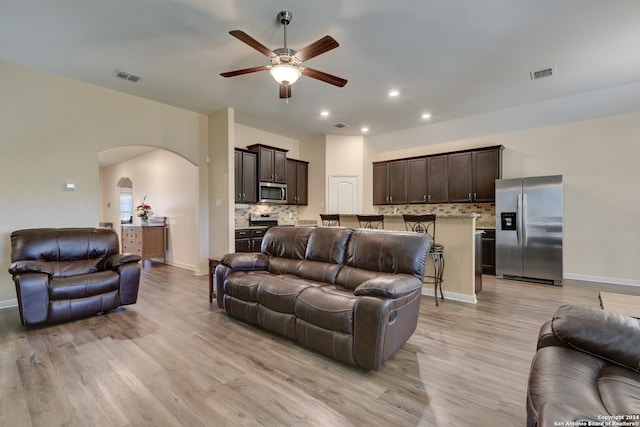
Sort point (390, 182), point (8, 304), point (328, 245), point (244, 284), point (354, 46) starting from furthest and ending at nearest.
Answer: point (390, 182), point (8, 304), point (354, 46), point (328, 245), point (244, 284)

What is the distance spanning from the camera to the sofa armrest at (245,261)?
3.25 meters

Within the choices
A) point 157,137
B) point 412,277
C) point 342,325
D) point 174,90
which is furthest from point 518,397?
point 157,137

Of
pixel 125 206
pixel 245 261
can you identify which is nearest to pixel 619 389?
pixel 245 261

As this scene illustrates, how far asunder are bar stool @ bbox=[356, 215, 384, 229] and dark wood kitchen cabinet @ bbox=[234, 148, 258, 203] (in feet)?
8.20

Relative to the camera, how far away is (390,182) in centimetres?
684

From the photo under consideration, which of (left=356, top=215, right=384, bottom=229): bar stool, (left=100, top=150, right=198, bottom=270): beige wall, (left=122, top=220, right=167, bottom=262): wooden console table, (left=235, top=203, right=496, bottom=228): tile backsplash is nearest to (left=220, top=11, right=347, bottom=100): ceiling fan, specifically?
(left=356, top=215, right=384, bottom=229): bar stool

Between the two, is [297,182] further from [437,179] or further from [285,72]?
[285,72]

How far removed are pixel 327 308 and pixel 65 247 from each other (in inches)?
133

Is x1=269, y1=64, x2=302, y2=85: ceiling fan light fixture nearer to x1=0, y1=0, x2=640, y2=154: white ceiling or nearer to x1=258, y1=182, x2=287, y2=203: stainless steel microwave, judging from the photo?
x1=0, y1=0, x2=640, y2=154: white ceiling

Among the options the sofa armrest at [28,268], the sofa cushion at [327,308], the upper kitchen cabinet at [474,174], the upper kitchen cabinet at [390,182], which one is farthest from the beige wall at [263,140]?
the sofa cushion at [327,308]

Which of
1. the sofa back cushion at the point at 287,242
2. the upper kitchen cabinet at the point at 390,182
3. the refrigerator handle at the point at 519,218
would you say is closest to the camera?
the sofa back cushion at the point at 287,242

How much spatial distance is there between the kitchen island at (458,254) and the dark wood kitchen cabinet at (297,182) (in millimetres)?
3794

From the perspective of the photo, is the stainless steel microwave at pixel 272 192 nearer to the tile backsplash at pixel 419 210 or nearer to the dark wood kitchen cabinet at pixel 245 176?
the dark wood kitchen cabinet at pixel 245 176

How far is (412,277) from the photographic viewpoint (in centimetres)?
244
